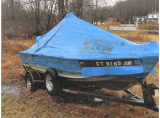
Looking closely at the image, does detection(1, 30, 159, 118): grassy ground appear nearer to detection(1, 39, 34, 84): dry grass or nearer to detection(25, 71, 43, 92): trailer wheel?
detection(25, 71, 43, 92): trailer wheel

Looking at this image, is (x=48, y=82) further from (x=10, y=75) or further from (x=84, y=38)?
(x=10, y=75)

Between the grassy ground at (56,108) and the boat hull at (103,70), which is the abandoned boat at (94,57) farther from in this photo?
Result: the grassy ground at (56,108)

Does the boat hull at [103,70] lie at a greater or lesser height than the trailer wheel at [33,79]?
greater

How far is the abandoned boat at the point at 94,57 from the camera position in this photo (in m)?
2.87

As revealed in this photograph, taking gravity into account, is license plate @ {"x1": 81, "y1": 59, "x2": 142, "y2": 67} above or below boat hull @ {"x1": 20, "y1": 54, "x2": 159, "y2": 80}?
above

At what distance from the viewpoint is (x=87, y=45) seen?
11.7 ft

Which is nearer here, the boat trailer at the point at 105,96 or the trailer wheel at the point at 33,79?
the boat trailer at the point at 105,96

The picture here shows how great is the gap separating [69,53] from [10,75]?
4.04 m

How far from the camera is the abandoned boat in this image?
287 centimetres

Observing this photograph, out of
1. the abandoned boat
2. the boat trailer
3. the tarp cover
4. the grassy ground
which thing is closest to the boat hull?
the abandoned boat

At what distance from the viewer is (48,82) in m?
4.03

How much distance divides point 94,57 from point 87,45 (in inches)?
23.0

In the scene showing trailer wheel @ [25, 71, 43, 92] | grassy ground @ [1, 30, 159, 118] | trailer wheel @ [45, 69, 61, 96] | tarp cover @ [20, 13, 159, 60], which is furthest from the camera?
trailer wheel @ [25, 71, 43, 92]

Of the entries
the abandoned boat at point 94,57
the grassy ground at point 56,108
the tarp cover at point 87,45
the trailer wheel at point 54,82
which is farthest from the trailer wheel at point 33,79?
the trailer wheel at point 54,82
